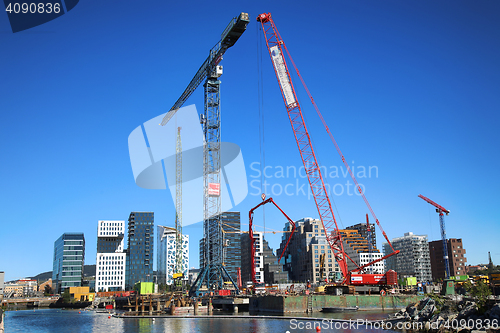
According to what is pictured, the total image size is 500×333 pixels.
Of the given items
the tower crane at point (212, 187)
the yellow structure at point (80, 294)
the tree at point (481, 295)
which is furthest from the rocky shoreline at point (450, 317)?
the yellow structure at point (80, 294)

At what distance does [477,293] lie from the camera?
37.1 meters

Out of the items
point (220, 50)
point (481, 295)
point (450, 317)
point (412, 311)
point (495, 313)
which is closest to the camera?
point (495, 313)

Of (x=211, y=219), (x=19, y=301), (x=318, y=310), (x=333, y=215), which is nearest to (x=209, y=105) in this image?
(x=211, y=219)

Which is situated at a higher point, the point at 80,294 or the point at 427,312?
the point at 427,312

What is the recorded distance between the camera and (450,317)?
119ft

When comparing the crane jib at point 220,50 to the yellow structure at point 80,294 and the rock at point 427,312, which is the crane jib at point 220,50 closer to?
the rock at point 427,312

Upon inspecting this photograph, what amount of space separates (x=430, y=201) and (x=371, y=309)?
112645 millimetres

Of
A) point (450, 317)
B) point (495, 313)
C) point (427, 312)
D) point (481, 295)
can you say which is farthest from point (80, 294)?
point (495, 313)

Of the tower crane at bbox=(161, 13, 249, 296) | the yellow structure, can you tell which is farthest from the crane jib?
the yellow structure

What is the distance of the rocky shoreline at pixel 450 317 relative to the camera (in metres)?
32.3

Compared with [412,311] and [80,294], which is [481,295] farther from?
[80,294]

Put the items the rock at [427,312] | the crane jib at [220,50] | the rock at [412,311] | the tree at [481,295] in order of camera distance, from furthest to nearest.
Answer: the crane jib at [220,50], the rock at [412,311], the rock at [427,312], the tree at [481,295]

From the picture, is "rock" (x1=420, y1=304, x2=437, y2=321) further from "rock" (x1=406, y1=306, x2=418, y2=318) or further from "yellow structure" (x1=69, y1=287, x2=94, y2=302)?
"yellow structure" (x1=69, y1=287, x2=94, y2=302)

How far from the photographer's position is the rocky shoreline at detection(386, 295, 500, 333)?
32.3 meters
